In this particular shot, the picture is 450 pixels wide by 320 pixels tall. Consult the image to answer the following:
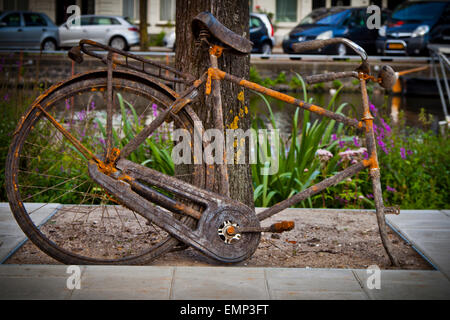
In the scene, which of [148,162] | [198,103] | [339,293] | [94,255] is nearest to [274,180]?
[148,162]

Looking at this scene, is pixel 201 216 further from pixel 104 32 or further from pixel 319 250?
pixel 104 32

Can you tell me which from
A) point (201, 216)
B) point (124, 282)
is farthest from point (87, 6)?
point (124, 282)

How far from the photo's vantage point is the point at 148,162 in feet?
17.6

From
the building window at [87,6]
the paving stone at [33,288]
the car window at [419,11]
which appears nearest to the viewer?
the paving stone at [33,288]

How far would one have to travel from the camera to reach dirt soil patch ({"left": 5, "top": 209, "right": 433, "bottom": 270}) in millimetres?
3500

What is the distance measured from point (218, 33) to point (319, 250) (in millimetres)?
1512

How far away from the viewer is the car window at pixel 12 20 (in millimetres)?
21359

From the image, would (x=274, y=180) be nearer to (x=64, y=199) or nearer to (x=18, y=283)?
(x=64, y=199)

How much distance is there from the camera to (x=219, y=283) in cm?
301

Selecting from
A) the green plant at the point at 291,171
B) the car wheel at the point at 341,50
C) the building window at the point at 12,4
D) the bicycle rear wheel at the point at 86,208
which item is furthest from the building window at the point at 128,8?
the green plant at the point at 291,171

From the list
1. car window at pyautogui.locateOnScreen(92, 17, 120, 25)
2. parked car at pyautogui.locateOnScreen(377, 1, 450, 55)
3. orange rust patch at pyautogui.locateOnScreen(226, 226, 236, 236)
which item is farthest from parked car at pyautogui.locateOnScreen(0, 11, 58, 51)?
orange rust patch at pyautogui.locateOnScreen(226, 226, 236, 236)

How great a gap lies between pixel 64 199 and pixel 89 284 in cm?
221

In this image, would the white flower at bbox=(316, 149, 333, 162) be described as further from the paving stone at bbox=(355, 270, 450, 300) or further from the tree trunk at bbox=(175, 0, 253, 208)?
the paving stone at bbox=(355, 270, 450, 300)

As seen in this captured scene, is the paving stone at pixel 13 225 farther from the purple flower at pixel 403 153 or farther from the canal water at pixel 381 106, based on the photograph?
the canal water at pixel 381 106
